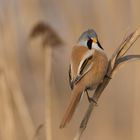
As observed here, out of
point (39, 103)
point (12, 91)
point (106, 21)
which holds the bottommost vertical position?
point (39, 103)

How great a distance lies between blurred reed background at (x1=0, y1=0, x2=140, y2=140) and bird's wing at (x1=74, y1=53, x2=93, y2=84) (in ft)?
0.59

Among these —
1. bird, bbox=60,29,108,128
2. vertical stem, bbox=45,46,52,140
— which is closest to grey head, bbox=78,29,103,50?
bird, bbox=60,29,108,128

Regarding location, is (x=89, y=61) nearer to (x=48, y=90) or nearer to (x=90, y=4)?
(x=48, y=90)

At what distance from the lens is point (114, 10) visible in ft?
6.20

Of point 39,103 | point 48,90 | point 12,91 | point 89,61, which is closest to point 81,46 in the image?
point 89,61

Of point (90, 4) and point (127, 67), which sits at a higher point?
point (90, 4)

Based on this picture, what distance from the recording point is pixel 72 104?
141 cm

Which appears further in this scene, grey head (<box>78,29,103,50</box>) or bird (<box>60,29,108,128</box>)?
grey head (<box>78,29,103,50</box>)

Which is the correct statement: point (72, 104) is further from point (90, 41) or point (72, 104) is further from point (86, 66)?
point (90, 41)

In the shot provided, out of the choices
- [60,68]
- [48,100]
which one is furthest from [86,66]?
[60,68]

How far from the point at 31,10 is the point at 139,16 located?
40cm

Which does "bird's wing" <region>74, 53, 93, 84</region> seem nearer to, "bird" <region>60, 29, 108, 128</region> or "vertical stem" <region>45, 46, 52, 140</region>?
"bird" <region>60, 29, 108, 128</region>

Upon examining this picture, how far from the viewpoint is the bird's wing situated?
1.51 m

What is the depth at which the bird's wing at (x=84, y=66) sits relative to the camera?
1.51 meters
